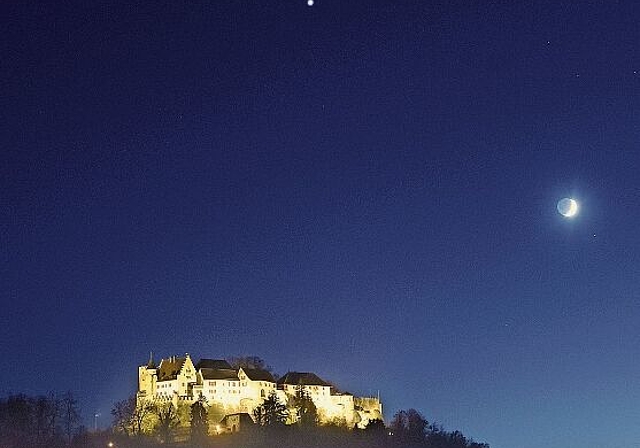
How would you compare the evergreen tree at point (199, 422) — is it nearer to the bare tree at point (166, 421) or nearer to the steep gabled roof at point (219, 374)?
the bare tree at point (166, 421)

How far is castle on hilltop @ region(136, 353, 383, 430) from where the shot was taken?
506 ft

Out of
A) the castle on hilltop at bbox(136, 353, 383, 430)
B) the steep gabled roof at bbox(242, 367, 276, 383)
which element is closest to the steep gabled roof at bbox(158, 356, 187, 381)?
the castle on hilltop at bbox(136, 353, 383, 430)

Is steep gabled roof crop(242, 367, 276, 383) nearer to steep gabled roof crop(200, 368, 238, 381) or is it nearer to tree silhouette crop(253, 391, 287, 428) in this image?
steep gabled roof crop(200, 368, 238, 381)

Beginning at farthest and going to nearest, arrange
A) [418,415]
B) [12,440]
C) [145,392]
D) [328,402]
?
1. [418,415]
2. [328,402]
3. [145,392]
4. [12,440]

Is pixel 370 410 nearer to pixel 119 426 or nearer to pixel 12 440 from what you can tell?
pixel 119 426

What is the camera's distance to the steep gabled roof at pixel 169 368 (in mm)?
156750

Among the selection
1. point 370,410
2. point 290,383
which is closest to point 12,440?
point 290,383

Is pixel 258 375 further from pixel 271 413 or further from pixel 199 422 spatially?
pixel 199 422

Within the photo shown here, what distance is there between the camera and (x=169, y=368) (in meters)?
159

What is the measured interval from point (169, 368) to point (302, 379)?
23.2 metres

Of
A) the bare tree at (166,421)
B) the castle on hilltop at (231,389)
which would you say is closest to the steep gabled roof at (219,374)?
the castle on hilltop at (231,389)

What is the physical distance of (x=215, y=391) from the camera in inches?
6127

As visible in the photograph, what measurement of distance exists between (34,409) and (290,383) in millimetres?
40594

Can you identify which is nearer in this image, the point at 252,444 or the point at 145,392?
the point at 252,444
